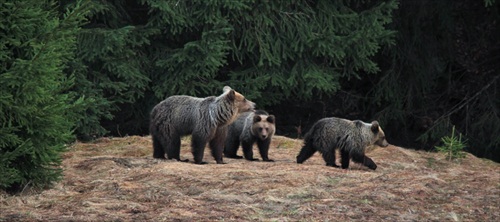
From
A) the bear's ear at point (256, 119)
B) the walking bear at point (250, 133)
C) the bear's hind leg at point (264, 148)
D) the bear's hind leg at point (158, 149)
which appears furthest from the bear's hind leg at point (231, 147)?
the bear's hind leg at point (158, 149)

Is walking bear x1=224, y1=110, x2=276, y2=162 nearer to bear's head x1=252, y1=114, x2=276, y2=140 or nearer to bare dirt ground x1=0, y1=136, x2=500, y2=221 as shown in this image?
bear's head x1=252, y1=114, x2=276, y2=140

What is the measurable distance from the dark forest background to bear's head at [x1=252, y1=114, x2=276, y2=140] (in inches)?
94.2

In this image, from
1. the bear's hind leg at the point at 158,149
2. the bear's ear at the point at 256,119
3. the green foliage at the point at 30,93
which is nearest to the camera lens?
the green foliage at the point at 30,93

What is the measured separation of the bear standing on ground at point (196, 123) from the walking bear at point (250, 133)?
62 cm

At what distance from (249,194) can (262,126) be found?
3.02 meters

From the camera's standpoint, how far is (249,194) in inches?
366

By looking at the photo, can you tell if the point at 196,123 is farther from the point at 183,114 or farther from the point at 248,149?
the point at 248,149

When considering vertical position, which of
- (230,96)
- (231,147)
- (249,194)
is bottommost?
(231,147)

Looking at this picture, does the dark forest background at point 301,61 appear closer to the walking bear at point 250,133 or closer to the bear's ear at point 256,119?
the walking bear at point 250,133

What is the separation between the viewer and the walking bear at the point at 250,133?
1230 centimetres

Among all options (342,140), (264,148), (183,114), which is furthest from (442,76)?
(183,114)

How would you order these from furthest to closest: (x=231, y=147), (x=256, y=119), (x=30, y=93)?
(x=231, y=147), (x=256, y=119), (x=30, y=93)

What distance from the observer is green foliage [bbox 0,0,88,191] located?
29.0 ft

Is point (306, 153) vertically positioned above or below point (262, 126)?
below
